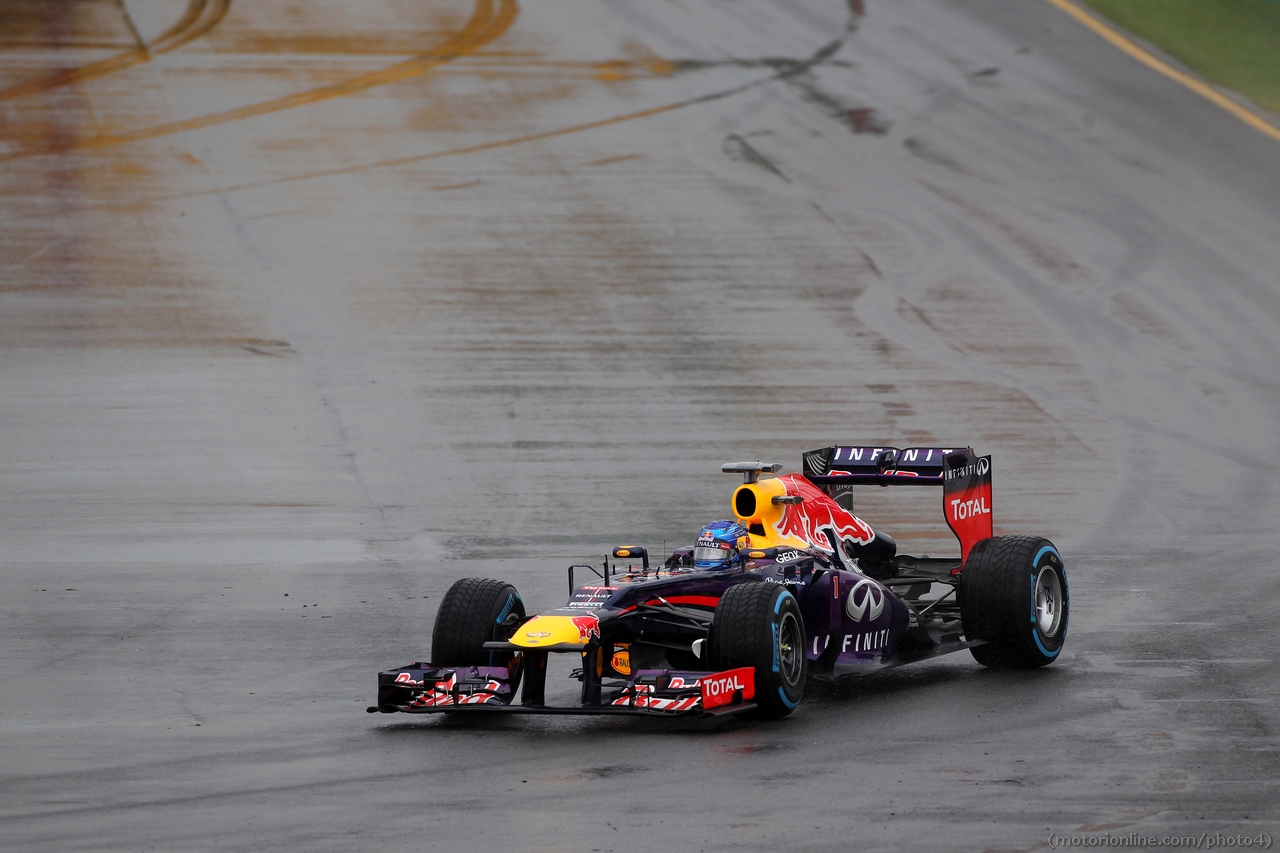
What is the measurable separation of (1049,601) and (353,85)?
27.2m

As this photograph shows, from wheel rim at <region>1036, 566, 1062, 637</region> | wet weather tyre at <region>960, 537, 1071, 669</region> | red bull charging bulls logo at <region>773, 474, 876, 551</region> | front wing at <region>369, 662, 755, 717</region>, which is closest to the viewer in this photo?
front wing at <region>369, 662, 755, 717</region>

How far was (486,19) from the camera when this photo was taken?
4269 centimetres

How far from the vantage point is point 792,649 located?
460 inches

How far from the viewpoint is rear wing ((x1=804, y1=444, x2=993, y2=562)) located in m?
14.4

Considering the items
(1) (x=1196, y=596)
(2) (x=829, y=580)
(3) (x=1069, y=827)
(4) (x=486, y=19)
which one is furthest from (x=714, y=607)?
(4) (x=486, y=19)

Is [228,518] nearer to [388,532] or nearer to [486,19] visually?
[388,532]

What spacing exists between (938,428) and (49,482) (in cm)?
1072

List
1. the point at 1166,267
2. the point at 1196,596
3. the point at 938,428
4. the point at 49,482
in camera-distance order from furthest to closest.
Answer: the point at 1166,267 < the point at 938,428 < the point at 49,482 < the point at 1196,596

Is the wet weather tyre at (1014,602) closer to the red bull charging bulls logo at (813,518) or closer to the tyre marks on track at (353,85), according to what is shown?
the red bull charging bulls logo at (813,518)

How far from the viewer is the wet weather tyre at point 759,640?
1116cm

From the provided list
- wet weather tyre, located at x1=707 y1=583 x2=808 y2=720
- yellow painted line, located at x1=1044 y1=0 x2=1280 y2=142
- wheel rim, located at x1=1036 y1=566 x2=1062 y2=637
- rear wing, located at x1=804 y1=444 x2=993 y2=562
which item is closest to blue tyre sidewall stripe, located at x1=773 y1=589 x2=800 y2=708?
wet weather tyre, located at x1=707 y1=583 x2=808 y2=720

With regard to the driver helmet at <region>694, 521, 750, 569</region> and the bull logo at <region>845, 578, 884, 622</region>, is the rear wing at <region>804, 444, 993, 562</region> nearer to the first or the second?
the bull logo at <region>845, 578, 884, 622</region>

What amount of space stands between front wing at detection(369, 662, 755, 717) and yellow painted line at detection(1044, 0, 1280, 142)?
91.2ft

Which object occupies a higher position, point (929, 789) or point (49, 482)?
point (929, 789)
